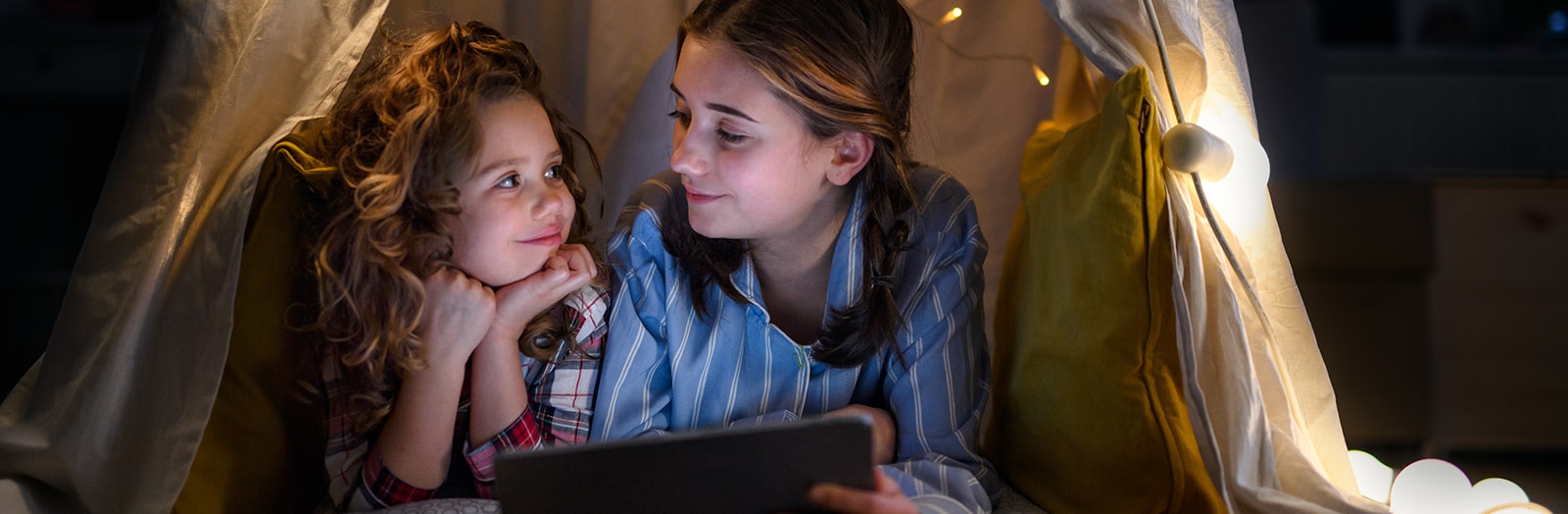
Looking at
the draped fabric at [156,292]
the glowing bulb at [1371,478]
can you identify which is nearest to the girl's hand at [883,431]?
the glowing bulb at [1371,478]

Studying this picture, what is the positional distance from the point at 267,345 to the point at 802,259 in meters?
0.58

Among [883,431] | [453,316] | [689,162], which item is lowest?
[883,431]

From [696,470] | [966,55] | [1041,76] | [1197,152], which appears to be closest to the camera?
[696,470]

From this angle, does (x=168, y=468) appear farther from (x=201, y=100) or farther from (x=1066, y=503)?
(x=1066, y=503)

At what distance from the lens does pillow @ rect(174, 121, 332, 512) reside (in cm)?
112

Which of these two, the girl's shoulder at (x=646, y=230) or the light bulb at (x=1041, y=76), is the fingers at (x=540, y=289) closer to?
the girl's shoulder at (x=646, y=230)

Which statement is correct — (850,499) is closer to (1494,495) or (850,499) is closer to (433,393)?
(433,393)

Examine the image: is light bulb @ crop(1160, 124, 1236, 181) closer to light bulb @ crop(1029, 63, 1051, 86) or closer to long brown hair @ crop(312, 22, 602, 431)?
light bulb @ crop(1029, 63, 1051, 86)

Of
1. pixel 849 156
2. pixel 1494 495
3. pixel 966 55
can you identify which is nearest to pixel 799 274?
pixel 849 156

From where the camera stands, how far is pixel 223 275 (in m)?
1.03

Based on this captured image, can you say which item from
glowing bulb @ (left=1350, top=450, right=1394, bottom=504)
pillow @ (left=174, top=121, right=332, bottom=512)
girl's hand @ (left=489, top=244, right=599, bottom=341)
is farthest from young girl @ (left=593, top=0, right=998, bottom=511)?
glowing bulb @ (left=1350, top=450, right=1394, bottom=504)

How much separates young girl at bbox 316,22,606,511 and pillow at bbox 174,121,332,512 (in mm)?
40

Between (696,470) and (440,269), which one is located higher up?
(440,269)

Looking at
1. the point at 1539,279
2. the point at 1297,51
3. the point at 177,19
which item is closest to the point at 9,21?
the point at 177,19
